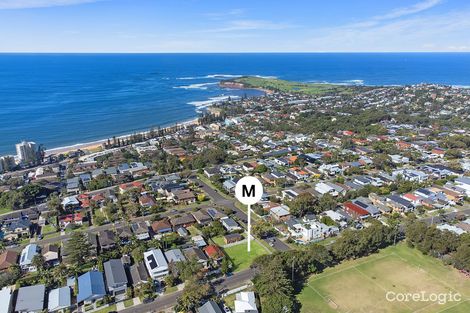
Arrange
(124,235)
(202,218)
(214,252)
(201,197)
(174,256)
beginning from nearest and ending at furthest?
(174,256)
(214,252)
(124,235)
(202,218)
(201,197)

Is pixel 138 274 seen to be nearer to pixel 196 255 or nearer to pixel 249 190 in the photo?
pixel 196 255

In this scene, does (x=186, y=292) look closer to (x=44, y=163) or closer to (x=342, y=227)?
(x=342, y=227)

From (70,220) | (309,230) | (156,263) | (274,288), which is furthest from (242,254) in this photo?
(70,220)

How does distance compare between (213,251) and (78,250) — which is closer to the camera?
(78,250)

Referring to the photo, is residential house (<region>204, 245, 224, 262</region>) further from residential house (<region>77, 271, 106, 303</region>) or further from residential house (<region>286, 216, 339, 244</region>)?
residential house (<region>77, 271, 106, 303</region>)

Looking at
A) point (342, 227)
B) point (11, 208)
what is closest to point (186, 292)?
point (342, 227)

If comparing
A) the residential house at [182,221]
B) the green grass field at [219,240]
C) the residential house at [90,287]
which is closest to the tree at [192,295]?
the residential house at [90,287]

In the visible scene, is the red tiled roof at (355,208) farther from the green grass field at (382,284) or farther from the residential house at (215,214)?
the residential house at (215,214)
